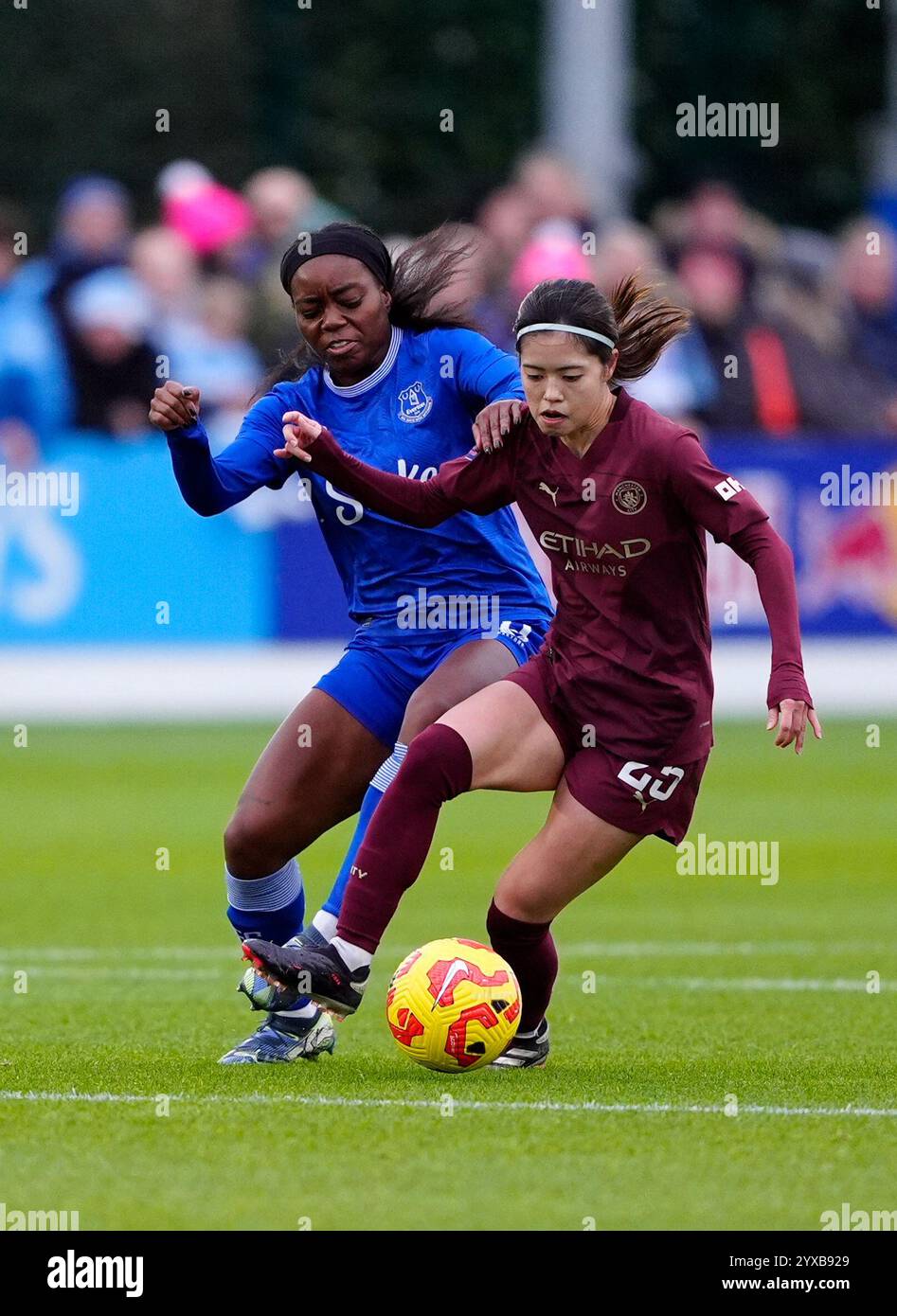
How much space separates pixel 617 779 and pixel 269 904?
1296 millimetres

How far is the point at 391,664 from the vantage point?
7.31 metres

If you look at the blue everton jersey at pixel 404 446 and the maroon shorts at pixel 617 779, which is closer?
the maroon shorts at pixel 617 779

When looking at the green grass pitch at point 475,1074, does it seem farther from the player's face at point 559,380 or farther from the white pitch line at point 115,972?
the player's face at point 559,380

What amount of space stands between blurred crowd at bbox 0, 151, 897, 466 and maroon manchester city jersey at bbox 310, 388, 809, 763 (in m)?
8.84

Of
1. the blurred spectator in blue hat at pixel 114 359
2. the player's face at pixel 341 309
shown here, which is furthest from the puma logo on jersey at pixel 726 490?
the blurred spectator in blue hat at pixel 114 359

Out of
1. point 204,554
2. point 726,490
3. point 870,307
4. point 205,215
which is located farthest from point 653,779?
point 870,307

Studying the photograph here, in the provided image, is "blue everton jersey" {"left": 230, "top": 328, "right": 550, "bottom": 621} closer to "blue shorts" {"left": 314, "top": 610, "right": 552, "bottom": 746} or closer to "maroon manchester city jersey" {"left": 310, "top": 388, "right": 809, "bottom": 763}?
"blue shorts" {"left": 314, "top": 610, "right": 552, "bottom": 746}

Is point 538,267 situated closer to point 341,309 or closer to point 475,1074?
point 341,309

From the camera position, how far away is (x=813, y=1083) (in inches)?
266

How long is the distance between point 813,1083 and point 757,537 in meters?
1.55

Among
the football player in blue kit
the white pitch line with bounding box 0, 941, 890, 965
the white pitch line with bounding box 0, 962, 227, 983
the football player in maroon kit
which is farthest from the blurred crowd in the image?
the football player in maroon kit

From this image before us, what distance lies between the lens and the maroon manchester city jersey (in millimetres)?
6586

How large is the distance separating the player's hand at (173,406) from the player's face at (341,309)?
46cm

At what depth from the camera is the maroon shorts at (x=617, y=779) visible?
6.68 metres
